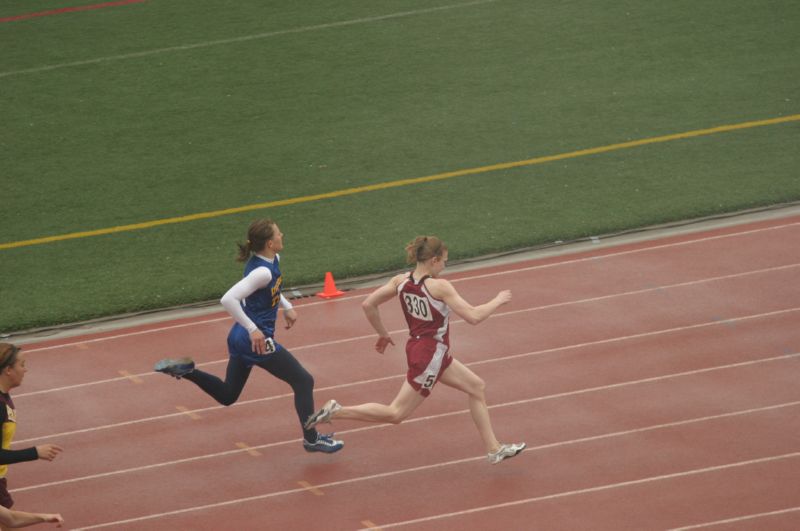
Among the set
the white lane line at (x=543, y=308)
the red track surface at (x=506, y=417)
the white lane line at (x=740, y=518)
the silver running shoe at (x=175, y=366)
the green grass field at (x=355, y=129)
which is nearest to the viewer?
the white lane line at (x=740, y=518)

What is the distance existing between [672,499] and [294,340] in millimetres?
4494

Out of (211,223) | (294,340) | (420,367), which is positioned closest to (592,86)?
(211,223)

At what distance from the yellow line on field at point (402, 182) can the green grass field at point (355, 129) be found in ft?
0.23

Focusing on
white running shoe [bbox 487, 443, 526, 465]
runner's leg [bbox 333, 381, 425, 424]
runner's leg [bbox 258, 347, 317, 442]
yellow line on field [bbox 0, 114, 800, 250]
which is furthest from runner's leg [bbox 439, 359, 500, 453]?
yellow line on field [bbox 0, 114, 800, 250]

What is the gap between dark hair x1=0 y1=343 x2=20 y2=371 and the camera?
24.6ft

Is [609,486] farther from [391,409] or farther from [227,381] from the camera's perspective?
[227,381]

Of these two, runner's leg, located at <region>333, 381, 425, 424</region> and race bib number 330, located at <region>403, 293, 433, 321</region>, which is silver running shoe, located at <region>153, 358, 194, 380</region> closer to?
runner's leg, located at <region>333, 381, 425, 424</region>

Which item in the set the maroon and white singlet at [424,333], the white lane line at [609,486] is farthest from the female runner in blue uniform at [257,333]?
the white lane line at [609,486]

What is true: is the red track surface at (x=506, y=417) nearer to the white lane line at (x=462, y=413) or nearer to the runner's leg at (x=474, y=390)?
the white lane line at (x=462, y=413)

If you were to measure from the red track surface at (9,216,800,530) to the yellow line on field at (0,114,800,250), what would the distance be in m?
2.93

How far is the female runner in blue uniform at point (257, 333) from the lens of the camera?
8.85 meters

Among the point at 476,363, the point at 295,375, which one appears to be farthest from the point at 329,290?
the point at 295,375

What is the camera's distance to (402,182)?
15797 millimetres

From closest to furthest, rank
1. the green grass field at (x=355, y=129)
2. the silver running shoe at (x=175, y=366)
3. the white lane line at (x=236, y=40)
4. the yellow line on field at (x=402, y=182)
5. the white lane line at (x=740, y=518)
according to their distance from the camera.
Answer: the white lane line at (x=740, y=518)
the silver running shoe at (x=175, y=366)
the green grass field at (x=355, y=129)
the yellow line on field at (x=402, y=182)
the white lane line at (x=236, y=40)
